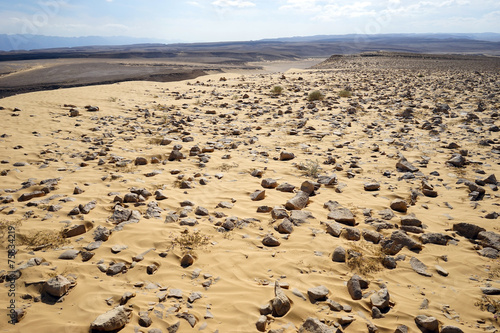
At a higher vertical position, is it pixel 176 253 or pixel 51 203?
pixel 51 203

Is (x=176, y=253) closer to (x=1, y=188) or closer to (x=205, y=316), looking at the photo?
(x=205, y=316)

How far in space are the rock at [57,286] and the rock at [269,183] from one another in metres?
3.30

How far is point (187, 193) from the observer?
5070 mm

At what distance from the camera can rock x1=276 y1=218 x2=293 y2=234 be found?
401 centimetres

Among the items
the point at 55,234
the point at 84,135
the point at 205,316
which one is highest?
the point at 84,135

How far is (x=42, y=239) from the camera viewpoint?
3.60 metres

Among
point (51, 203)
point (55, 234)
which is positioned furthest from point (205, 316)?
point (51, 203)

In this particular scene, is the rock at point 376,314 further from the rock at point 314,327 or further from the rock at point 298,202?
the rock at point 298,202

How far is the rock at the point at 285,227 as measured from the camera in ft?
13.1

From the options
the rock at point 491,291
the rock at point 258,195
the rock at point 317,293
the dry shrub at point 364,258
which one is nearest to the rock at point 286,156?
the rock at point 258,195

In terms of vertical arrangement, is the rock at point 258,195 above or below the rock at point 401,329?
above

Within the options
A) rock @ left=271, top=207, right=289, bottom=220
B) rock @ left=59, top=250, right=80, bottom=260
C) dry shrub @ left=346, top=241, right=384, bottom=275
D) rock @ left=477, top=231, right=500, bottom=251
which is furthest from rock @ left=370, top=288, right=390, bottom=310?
rock @ left=59, top=250, right=80, bottom=260

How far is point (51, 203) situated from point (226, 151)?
12.7 feet

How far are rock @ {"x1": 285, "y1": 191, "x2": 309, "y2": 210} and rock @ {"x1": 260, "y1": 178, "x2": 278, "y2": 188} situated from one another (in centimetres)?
67
